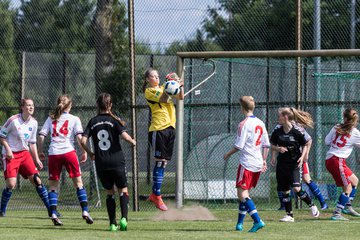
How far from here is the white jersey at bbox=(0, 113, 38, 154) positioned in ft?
46.5

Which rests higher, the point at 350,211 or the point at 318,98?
the point at 318,98

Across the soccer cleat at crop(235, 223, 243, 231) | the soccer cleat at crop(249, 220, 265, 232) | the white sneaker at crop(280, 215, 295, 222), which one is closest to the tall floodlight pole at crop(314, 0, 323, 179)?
the white sneaker at crop(280, 215, 295, 222)

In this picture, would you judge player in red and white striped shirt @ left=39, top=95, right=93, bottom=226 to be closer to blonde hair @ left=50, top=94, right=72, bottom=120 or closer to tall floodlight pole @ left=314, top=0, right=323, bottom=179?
blonde hair @ left=50, top=94, right=72, bottom=120

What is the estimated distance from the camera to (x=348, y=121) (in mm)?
13852

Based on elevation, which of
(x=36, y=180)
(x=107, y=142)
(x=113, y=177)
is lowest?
(x=36, y=180)

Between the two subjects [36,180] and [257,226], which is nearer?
[257,226]

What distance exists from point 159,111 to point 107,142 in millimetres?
1859

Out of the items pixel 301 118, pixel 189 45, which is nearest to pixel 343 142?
pixel 301 118

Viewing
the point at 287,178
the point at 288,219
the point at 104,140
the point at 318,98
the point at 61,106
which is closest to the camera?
the point at 104,140

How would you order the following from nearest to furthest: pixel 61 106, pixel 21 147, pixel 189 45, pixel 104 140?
pixel 104 140, pixel 61 106, pixel 21 147, pixel 189 45

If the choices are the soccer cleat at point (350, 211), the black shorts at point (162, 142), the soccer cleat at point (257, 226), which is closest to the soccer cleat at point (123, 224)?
the soccer cleat at point (257, 226)

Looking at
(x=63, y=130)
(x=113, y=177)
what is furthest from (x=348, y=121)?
(x=63, y=130)

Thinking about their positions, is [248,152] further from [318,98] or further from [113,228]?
[318,98]

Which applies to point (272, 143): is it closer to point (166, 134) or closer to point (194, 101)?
point (166, 134)
